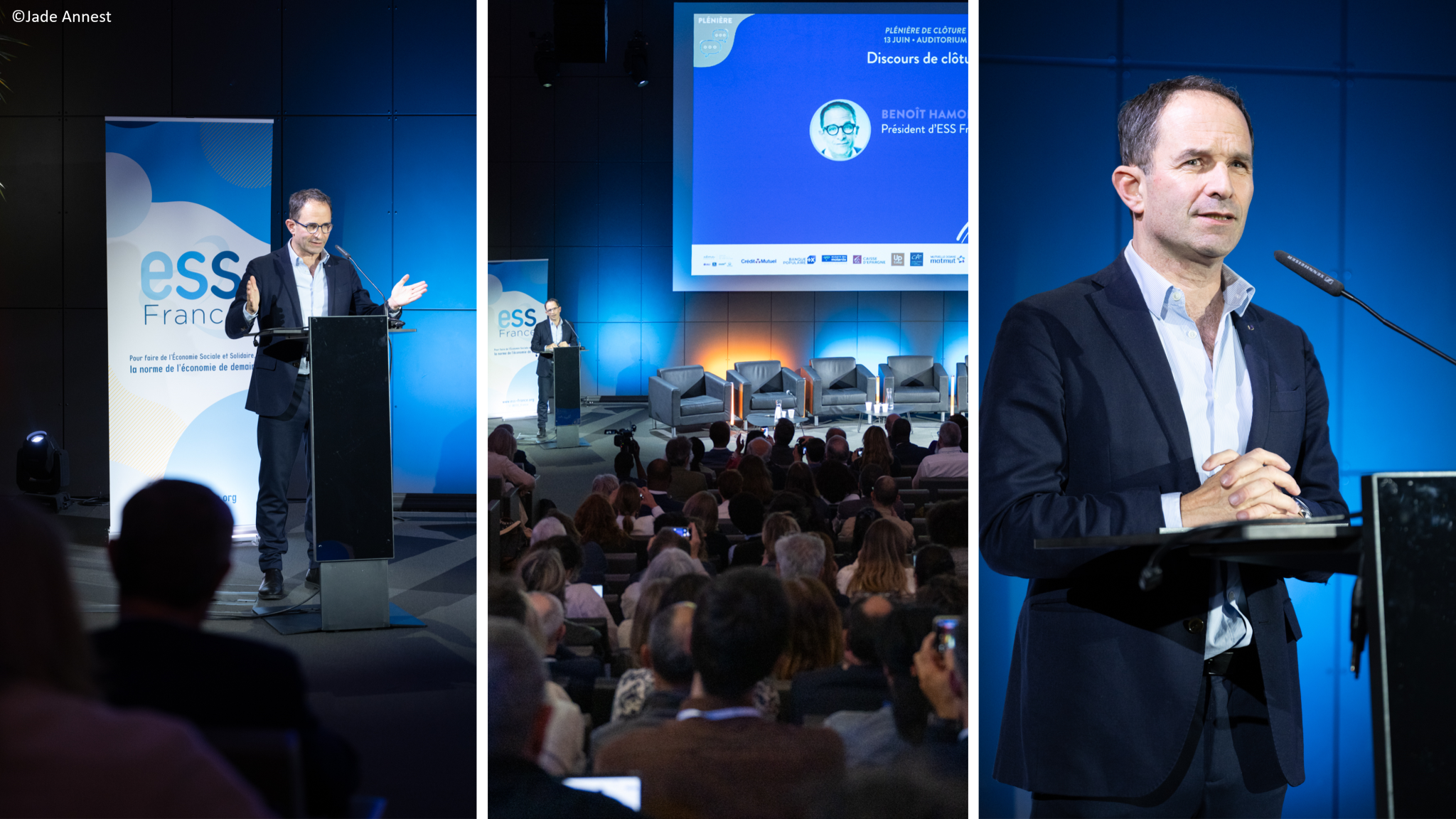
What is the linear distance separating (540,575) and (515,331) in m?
0.74

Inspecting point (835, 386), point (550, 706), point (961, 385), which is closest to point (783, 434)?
point (835, 386)

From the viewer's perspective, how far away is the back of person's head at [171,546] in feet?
3.79

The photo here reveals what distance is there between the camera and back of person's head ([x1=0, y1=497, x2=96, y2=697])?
974 mm

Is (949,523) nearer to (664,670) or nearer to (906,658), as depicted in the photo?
(906,658)

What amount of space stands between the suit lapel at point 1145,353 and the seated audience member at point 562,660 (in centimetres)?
183

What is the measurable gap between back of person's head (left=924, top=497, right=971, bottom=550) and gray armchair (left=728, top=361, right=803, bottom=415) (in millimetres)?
531

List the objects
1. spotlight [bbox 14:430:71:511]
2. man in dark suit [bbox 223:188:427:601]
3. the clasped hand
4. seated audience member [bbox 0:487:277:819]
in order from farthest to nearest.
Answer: spotlight [bbox 14:430:71:511]
man in dark suit [bbox 223:188:427:601]
the clasped hand
seated audience member [bbox 0:487:277:819]

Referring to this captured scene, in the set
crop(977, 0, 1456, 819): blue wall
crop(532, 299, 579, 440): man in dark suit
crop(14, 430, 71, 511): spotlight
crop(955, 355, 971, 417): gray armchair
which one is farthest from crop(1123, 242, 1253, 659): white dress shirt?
crop(14, 430, 71, 511): spotlight

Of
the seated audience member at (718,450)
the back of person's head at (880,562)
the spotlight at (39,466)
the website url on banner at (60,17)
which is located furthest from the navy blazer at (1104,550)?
the website url on banner at (60,17)

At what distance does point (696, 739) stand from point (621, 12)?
2235 mm

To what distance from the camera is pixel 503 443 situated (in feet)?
10.3

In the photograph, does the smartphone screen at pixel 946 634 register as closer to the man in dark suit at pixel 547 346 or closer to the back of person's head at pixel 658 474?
the back of person's head at pixel 658 474

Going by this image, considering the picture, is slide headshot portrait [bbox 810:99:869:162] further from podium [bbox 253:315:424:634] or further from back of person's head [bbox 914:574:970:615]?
podium [bbox 253:315:424:634]

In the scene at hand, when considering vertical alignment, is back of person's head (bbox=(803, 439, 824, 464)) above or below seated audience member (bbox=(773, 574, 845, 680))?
above
